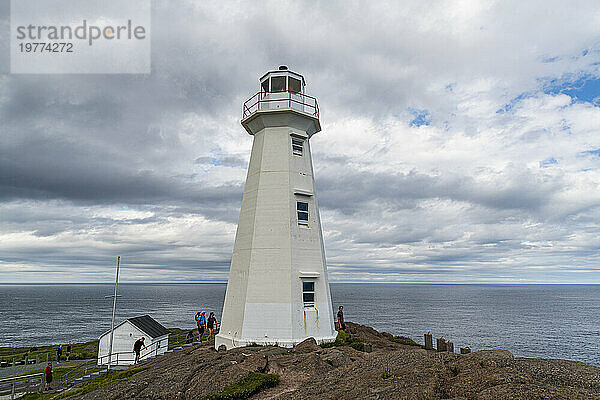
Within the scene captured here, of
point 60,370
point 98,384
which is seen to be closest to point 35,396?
point 98,384

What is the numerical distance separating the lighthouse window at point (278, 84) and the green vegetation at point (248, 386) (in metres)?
13.4

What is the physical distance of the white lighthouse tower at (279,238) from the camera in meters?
17.4

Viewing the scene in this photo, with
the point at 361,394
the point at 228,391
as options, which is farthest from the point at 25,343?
the point at 361,394

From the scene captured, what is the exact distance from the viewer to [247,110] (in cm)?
2023

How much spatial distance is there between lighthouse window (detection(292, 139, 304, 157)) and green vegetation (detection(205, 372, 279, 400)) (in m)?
11.1

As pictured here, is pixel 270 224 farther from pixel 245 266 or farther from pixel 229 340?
pixel 229 340

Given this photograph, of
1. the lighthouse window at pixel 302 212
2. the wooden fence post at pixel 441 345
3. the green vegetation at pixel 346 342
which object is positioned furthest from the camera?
the lighthouse window at pixel 302 212

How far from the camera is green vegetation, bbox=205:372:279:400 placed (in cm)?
1030

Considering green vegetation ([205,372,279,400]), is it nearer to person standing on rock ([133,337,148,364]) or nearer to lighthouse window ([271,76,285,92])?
lighthouse window ([271,76,285,92])

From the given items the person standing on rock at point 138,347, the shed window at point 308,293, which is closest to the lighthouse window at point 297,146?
the shed window at point 308,293

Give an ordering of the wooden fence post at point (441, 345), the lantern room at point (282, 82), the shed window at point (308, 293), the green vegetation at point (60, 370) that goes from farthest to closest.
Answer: the green vegetation at point (60, 370) → the lantern room at point (282, 82) → the shed window at point (308, 293) → the wooden fence post at point (441, 345)

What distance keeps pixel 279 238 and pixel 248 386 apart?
8084mm

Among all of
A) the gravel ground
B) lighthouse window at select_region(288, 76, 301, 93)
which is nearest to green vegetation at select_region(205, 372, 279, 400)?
the gravel ground

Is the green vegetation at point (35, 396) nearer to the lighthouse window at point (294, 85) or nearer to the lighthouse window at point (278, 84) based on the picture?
the lighthouse window at point (278, 84)
